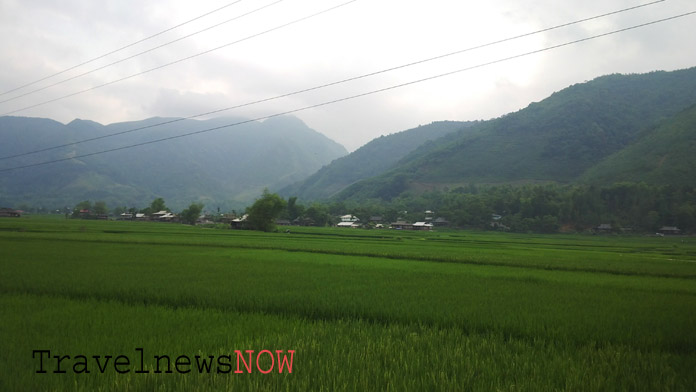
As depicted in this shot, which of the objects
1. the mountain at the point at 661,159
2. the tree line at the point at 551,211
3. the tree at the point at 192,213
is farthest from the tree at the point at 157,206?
the mountain at the point at 661,159

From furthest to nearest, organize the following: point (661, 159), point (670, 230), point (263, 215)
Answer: point (661, 159)
point (670, 230)
point (263, 215)

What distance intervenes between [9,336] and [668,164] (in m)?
158

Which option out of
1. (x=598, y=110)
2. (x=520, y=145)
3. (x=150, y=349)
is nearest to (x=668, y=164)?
(x=520, y=145)

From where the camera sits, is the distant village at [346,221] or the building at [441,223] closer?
the distant village at [346,221]

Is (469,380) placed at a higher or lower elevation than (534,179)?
lower

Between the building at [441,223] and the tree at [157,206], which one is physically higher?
the tree at [157,206]

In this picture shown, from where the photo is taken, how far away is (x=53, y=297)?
31.0 ft

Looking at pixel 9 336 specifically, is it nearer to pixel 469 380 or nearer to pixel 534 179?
pixel 469 380

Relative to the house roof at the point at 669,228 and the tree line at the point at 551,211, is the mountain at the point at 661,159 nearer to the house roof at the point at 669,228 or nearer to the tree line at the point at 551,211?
the tree line at the point at 551,211

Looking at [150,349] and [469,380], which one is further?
[150,349]

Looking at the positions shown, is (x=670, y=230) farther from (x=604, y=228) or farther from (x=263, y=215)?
(x=263, y=215)

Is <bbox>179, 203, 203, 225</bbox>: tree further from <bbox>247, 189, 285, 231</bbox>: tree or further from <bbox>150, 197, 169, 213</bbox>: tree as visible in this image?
<bbox>247, 189, 285, 231</bbox>: tree

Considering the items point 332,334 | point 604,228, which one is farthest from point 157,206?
point 604,228

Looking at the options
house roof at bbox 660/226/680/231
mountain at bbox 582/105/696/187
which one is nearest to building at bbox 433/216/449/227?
house roof at bbox 660/226/680/231
